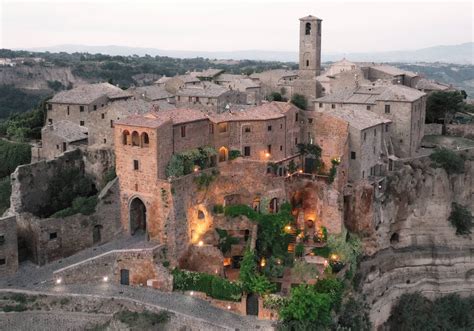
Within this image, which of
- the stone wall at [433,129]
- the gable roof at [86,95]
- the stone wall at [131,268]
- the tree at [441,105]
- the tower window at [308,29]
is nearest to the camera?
the stone wall at [131,268]

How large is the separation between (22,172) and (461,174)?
34.6 metres

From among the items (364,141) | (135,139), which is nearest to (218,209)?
(135,139)

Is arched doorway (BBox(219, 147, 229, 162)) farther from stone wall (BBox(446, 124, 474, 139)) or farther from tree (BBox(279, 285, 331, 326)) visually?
stone wall (BBox(446, 124, 474, 139))

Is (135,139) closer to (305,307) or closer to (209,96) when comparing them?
(305,307)

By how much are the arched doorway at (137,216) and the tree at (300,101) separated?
2557cm

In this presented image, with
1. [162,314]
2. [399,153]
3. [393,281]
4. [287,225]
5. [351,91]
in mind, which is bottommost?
[393,281]

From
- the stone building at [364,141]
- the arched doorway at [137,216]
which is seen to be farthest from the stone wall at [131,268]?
the stone building at [364,141]

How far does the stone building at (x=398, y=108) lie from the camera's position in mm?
47625

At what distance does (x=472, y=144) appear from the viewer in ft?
174

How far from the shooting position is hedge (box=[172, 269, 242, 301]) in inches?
1330

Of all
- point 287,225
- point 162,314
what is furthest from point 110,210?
point 287,225

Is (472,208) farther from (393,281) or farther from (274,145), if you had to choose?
(274,145)

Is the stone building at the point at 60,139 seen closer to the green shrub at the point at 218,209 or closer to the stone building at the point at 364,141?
the green shrub at the point at 218,209

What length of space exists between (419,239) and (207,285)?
21130 mm
